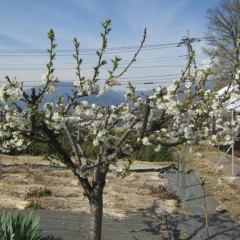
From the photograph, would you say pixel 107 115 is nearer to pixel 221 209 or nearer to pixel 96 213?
pixel 96 213

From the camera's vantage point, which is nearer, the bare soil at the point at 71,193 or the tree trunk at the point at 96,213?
the tree trunk at the point at 96,213

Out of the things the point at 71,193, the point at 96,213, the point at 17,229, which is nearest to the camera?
the point at 17,229

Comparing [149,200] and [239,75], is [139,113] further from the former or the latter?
[149,200]

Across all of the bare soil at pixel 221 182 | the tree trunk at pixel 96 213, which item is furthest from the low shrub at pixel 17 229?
the bare soil at pixel 221 182

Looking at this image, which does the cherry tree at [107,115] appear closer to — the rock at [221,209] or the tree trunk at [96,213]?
the tree trunk at [96,213]

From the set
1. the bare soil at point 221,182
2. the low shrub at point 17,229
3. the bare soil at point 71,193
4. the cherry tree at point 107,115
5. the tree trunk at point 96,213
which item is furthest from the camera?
the bare soil at point 221,182

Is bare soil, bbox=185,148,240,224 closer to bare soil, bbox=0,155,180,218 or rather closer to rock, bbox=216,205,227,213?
rock, bbox=216,205,227,213

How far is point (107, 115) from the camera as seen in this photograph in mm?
4879

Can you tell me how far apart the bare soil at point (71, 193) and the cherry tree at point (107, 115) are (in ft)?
8.56

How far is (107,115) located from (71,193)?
13.2 feet

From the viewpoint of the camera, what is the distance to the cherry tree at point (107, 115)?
389cm

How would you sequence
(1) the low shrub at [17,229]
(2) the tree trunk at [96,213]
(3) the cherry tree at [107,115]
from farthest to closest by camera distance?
(2) the tree trunk at [96,213] → (1) the low shrub at [17,229] → (3) the cherry tree at [107,115]

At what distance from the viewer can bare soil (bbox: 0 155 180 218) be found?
747 centimetres

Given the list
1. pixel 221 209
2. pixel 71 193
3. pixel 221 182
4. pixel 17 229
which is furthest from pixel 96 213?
pixel 221 182
